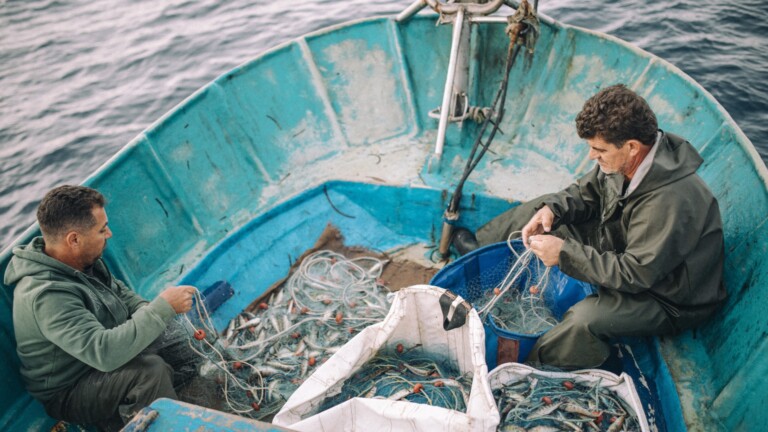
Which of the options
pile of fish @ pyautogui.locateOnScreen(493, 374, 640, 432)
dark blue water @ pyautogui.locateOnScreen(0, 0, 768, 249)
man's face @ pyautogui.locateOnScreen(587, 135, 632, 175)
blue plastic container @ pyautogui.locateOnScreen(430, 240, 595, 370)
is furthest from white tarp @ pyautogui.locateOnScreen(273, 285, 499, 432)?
dark blue water @ pyautogui.locateOnScreen(0, 0, 768, 249)

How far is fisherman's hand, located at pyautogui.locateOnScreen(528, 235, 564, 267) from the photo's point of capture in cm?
295

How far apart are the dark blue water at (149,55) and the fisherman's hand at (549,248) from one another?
15.7ft

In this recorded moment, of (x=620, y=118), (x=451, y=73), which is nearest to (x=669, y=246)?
(x=620, y=118)

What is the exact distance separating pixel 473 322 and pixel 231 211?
286 cm

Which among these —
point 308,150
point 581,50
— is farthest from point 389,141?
point 581,50

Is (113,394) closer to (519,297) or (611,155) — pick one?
(519,297)

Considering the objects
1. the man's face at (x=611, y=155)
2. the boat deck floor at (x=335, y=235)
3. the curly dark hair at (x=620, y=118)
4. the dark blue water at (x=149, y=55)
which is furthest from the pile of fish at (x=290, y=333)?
the dark blue water at (x=149, y=55)

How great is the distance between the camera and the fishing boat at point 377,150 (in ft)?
13.0

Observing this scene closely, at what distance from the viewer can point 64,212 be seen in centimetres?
264

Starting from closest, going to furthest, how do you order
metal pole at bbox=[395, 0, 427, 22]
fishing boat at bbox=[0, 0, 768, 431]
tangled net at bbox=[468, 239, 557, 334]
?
tangled net at bbox=[468, 239, 557, 334], fishing boat at bbox=[0, 0, 768, 431], metal pole at bbox=[395, 0, 427, 22]

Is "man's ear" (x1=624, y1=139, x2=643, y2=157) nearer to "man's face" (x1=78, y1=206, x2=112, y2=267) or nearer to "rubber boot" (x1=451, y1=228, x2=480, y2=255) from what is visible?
→ "rubber boot" (x1=451, y1=228, x2=480, y2=255)

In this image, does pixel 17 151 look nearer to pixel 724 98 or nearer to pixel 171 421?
pixel 171 421

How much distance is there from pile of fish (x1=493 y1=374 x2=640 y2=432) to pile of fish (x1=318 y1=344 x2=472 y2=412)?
274mm

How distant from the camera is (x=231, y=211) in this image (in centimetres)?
468
